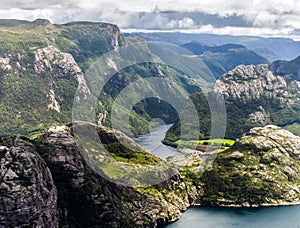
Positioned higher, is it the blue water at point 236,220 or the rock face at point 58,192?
the rock face at point 58,192

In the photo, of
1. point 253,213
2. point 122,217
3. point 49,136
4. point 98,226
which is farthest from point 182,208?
point 49,136

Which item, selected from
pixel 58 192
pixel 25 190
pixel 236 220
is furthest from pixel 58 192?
pixel 236 220

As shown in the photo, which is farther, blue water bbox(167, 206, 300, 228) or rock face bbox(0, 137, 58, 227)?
blue water bbox(167, 206, 300, 228)

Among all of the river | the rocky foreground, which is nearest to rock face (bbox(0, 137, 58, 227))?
the rocky foreground

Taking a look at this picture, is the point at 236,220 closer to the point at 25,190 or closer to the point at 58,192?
the point at 58,192

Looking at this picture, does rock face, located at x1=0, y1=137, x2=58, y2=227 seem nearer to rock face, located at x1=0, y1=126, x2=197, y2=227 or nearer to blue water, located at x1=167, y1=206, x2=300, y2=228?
rock face, located at x1=0, y1=126, x2=197, y2=227

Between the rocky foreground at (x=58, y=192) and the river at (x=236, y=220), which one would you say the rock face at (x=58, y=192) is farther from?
the river at (x=236, y=220)

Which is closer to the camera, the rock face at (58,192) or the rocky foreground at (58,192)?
the rocky foreground at (58,192)

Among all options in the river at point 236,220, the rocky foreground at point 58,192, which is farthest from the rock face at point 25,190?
the river at point 236,220

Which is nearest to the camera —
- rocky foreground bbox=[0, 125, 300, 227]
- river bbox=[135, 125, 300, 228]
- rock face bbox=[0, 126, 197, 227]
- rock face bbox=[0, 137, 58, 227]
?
rock face bbox=[0, 137, 58, 227]
